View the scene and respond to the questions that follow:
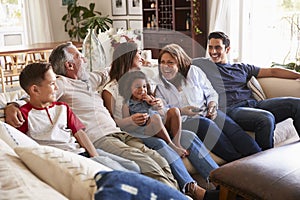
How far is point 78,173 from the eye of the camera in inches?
42.1

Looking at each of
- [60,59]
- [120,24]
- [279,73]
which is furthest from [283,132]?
[120,24]

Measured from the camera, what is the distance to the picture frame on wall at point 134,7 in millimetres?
6434

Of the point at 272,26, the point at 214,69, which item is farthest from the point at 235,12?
the point at 214,69

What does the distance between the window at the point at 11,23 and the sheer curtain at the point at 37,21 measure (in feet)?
Result: 0.42

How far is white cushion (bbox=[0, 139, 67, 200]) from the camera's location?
91 centimetres

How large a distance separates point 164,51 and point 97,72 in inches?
19.5

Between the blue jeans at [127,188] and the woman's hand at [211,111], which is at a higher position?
the blue jeans at [127,188]

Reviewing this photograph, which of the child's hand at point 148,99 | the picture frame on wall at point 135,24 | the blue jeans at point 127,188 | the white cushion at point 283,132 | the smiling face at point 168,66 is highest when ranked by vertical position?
the picture frame on wall at point 135,24

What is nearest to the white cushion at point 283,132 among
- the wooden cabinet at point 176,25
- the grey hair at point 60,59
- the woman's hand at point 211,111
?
the woman's hand at point 211,111

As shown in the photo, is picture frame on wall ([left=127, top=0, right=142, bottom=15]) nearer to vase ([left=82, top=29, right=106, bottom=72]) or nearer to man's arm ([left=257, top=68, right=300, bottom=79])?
vase ([left=82, top=29, right=106, bottom=72])

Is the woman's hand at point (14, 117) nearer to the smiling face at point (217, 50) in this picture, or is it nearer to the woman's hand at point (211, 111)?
the woman's hand at point (211, 111)

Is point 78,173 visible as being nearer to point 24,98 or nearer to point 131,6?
point 24,98

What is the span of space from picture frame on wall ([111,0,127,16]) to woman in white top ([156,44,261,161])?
4308 millimetres

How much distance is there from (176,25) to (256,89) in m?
2.64
